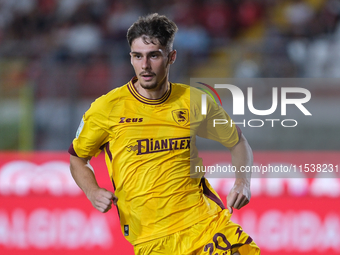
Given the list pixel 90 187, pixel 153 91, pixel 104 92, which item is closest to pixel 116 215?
pixel 104 92

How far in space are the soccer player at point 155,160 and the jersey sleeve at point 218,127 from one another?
3 centimetres

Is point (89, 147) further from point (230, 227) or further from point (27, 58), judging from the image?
point (27, 58)

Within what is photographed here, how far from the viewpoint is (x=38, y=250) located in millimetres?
5438

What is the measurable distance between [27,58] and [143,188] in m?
4.27

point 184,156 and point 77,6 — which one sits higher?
point 77,6

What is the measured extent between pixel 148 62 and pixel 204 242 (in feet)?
3.95

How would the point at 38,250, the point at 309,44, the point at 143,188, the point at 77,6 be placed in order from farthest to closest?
the point at 77,6 < the point at 309,44 < the point at 38,250 < the point at 143,188

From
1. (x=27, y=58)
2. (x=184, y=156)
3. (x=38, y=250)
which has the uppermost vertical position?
(x=27, y=58)

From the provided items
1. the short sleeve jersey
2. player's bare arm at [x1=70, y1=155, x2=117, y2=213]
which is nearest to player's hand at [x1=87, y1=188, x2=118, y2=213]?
player's bare arm at [x1=70, y1=155, x2=117, y2=213]

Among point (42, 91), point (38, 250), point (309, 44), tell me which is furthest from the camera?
point (309, 44)

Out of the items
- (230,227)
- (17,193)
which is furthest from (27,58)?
(230,227)

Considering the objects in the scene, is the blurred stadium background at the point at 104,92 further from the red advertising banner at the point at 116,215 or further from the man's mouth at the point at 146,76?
the man's mouth at the point at 146,76

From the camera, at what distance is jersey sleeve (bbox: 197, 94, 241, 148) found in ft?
10.4

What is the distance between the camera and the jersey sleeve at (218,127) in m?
3.17
